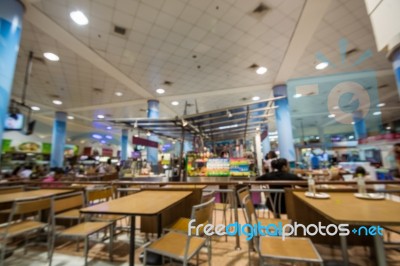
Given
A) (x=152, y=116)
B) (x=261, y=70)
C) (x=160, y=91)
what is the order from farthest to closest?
1. (x=152, y=116)
2. (x=160, y=91)
3. (x=261, y=70)

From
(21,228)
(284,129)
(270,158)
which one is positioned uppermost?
(284,129)

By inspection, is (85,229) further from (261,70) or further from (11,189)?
(261,70)

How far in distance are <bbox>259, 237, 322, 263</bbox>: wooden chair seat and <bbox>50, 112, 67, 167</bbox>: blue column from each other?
10.1 metres

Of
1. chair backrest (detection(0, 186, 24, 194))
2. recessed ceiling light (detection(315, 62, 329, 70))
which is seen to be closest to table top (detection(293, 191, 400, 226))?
recessed ceiling light (detection(315, 62, 329, 70))

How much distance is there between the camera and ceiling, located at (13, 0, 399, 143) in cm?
346

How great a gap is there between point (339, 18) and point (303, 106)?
250 inches

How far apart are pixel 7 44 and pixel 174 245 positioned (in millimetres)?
3908

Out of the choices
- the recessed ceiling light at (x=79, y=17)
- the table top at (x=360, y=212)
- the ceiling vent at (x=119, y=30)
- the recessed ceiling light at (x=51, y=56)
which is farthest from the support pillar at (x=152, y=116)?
the table top at (x=360, y=212)

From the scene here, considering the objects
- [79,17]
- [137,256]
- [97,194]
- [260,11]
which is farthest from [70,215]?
[260,11]

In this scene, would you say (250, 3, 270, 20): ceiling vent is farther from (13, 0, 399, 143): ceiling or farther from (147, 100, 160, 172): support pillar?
(147, 100, 160, 172): support pillar

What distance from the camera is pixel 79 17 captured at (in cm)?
357

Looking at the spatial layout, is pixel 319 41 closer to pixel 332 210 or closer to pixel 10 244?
pixel 332 210

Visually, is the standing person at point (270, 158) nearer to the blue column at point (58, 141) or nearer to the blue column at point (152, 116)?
the blue column at point (152, 116)

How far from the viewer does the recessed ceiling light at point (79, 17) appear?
3.49 meters
